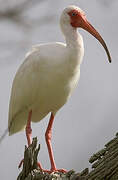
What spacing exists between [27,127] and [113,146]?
294cm

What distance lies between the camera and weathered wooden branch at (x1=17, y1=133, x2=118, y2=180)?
5.41m

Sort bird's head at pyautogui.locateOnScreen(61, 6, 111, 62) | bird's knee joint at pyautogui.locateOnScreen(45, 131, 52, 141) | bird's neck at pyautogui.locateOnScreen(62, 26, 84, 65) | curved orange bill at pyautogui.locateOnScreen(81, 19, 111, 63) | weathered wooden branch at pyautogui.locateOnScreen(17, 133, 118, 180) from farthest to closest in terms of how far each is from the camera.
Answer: bird's knee joint at pyautogui.locateOnScreen(45, 131, 52, 141) → bird's head at pyautogui.locateOnScreen(61, 6, 111, 62) → curved orange bill at pyautogui.locateOnScreen(81, 19, 111, 63) → bird's neck at pyautogui.locateOnScreen(62, 26, 84, 65) → weathered wooden branch at pyautogui.locateOnScreen(17, 133, 118, 180)

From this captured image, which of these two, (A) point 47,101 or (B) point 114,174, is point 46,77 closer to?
(A) point 47,101

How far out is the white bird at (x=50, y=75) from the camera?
764 centimetres

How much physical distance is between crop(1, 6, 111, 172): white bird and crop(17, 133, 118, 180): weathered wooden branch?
4.42 ft

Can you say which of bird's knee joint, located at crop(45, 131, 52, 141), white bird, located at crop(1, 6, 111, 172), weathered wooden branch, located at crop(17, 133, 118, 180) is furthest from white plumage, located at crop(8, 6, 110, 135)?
weathered wooden branch, located at crop(17, 133, 118, 180)

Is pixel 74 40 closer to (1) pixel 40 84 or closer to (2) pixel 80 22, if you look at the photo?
(2) pixel 80 22

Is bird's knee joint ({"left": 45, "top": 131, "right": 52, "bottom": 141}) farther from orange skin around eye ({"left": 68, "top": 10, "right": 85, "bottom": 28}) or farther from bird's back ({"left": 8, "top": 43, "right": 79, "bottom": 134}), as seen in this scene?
orange skin around eye ({"left": 68, "top": 10, "right": 85, "bottom": 28})

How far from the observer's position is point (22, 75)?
8.02m

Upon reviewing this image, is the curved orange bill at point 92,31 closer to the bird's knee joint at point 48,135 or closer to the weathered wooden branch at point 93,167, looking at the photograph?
the bird's knee joint at point 48,135

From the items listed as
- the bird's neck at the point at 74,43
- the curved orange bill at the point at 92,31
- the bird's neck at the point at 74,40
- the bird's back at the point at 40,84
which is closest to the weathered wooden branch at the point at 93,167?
the bird's back at the point at 40,84

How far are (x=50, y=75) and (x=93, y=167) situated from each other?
231 centimetres

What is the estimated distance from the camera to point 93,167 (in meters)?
5.55

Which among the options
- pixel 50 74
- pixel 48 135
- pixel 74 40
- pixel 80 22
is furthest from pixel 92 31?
pixel 48 135
